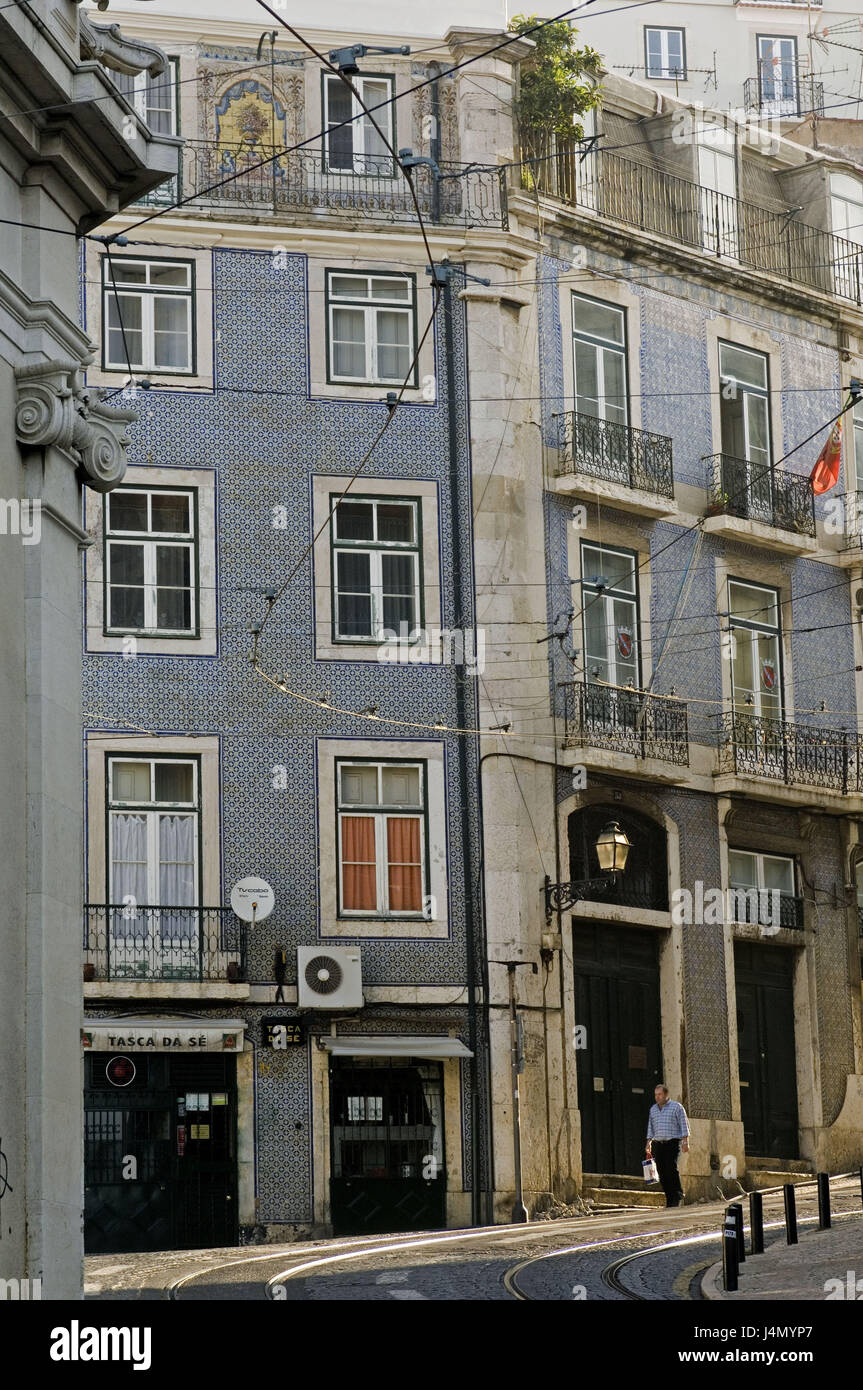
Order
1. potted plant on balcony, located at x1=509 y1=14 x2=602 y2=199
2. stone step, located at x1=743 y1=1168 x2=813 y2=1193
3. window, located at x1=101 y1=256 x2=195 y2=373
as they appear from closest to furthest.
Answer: window, located at x1=101 y1=256 x2=195 y2=373 < stone step, located at x1=743 y1=1168 x2=813 y2=1193 < potted plant on balcony, located at x1=509 y1=14 x2=602 y2=199

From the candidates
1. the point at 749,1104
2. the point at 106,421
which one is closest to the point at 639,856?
the point at 749,1104

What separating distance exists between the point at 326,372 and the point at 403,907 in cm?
637

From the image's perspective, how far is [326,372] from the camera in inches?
1119

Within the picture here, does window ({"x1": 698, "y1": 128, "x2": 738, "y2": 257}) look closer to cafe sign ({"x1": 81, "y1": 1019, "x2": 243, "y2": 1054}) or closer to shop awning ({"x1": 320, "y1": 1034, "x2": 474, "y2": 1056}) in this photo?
shop awning ({"x1": 320, "y1": 1034, "x2": 474, "y2": 1056})

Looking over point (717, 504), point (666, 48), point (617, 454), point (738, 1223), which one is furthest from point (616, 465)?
point (666, 48)

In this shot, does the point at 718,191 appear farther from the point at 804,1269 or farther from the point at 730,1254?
the point at 730,1254

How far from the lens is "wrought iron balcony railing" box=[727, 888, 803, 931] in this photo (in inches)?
1171

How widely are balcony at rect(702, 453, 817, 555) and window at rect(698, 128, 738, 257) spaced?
3.02 metres

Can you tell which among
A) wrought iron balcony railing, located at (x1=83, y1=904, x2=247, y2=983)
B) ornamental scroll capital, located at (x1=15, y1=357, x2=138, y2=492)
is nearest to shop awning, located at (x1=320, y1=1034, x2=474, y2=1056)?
wrought iron balcony railing, located at (x1=83, y1=904, x2=247, y2=983)

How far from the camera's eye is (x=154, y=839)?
87.4 ft

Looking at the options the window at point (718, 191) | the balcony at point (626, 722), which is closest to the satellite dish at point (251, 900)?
the balcony at point (626, 722)

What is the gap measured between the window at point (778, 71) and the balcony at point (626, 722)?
821 inches

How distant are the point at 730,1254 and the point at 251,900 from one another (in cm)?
1095
